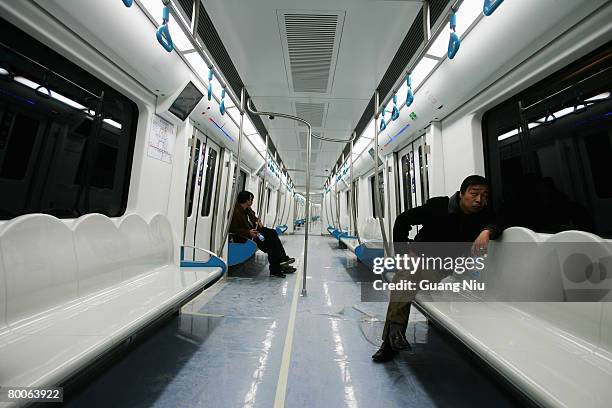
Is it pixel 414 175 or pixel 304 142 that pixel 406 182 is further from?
pixel 304 142

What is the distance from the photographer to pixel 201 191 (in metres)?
3.47

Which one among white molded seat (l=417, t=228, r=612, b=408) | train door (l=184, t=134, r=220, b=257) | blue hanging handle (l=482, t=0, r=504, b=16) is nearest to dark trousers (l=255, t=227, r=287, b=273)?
train door (l=184, t=134, r=220, b=257)

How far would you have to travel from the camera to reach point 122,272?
5.75ft

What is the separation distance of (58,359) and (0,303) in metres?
0.54

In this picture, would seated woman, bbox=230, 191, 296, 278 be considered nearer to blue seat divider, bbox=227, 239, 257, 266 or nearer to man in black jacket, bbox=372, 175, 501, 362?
blue seat divider, bbox=227, 239, 257, 266

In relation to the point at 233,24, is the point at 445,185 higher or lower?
lower

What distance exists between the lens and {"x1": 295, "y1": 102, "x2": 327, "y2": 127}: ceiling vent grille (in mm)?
3707

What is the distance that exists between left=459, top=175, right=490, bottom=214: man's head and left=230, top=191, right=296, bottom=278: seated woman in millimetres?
2688

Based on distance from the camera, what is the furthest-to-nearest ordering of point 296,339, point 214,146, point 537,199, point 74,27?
point 214,146
point 296,339
point 537,199
point 74,27

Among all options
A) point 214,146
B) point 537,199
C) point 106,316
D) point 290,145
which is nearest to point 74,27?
point 106,316

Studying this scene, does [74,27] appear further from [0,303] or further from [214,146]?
[214,146]

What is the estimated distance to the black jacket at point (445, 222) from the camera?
5.57 ft

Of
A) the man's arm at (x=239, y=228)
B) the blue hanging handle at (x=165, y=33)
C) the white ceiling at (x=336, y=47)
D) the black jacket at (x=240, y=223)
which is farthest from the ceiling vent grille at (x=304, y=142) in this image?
the blue hanging handle at (x=165, y=33)

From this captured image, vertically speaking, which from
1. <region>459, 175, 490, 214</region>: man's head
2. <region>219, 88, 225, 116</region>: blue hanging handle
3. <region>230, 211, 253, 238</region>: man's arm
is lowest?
<region>230, 211, 253, 238</region>: man's arm
